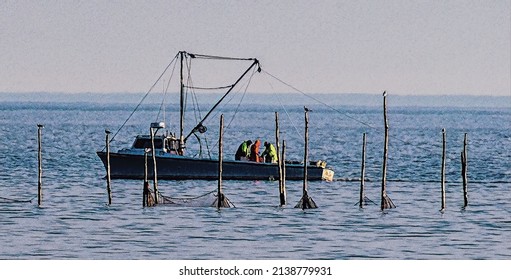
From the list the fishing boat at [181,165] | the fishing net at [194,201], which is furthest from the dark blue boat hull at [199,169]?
the fishing net at [194,201]

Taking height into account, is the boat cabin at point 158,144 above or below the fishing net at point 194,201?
above

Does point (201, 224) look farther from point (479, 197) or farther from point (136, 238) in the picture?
point (479, 197)

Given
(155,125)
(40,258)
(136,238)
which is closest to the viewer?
(40,258)

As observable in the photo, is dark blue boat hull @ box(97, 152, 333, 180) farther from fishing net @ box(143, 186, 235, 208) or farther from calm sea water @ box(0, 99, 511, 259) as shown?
fishing net @ box(143, 186, 235, 208)

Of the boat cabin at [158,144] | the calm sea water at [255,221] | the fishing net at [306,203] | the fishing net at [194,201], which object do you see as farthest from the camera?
the boat cabin at [158,144]

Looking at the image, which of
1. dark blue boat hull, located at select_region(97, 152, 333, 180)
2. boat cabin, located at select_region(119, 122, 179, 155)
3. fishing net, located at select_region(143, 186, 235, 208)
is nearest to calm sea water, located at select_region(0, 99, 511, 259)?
fishing net, located at select_region(143, 186, 235, 208)

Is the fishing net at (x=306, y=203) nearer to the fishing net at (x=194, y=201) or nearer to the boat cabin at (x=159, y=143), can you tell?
the fishing net at (x=194, y=201)

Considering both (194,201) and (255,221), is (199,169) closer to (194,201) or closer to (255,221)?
(194,201)

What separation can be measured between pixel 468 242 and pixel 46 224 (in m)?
12.4

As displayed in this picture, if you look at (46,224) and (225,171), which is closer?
(46,224)

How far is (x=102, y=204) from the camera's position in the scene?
46344 millimetres

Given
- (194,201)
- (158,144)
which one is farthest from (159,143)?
(194,201)

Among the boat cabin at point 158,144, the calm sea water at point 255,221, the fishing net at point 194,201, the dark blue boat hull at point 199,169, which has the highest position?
the boat cabin at point 158,144
